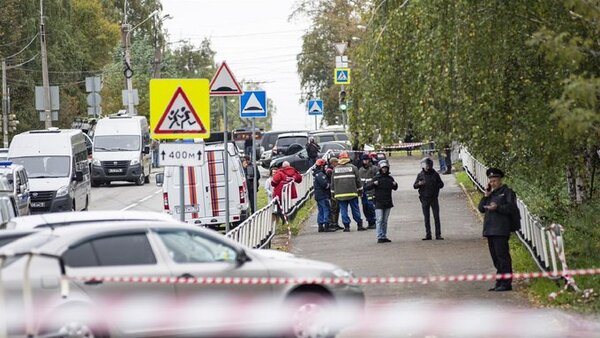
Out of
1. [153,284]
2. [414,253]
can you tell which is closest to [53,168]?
[414,253]

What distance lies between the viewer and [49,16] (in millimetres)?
81625

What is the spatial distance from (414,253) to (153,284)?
444 inches

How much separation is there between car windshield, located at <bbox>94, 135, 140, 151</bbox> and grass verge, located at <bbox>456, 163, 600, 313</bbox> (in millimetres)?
30956

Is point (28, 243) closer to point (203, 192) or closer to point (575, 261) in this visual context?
point (575, 261)

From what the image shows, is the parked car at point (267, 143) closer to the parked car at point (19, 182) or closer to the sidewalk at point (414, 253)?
the sidewalk at point (414, 253)

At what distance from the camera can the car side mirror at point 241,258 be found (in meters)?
13.0

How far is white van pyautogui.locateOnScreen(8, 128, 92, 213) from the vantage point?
118 feet

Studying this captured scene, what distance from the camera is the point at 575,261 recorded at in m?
19.0

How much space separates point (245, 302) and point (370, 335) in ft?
5.76

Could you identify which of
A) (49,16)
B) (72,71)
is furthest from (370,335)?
(72,71)

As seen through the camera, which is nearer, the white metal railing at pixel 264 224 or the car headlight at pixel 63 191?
the white metal railing at pixel 264 224

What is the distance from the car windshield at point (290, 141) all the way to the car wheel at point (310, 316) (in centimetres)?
4052

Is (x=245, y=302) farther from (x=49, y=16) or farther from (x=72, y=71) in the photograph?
(x=72, y=71)

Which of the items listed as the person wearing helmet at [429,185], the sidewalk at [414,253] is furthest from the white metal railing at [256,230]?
the person wearing helmet at [429,185]
